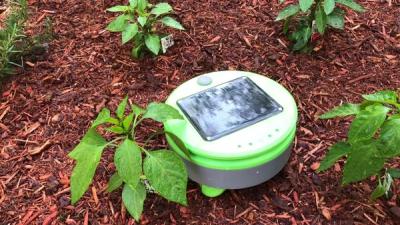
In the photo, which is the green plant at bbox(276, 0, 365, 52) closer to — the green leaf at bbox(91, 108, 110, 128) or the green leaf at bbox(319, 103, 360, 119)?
the green leaf at bbox(319, 103, 360, 119)

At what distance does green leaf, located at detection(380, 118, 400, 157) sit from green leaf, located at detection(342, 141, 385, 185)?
1.7 inches

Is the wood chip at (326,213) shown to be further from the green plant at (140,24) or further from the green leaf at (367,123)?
the green plant at (140,24)

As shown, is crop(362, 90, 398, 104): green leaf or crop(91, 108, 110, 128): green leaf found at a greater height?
crop(362, 90, 398, 104): green leaf

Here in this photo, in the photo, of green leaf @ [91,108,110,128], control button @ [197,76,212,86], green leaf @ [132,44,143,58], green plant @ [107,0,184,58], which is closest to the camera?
green leaf @ [91,108,110,128]

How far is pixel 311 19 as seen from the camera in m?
1.99

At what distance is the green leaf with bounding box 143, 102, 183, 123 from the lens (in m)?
1.32

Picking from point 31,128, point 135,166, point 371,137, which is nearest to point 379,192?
point 371,137

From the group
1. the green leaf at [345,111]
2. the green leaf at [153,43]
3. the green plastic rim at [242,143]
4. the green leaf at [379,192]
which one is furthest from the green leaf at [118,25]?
the green leaf at [379,192]

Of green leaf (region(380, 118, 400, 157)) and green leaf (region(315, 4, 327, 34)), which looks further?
green leaf (region(315, 4, 327, 34))

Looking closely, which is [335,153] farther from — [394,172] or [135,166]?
[135,166]

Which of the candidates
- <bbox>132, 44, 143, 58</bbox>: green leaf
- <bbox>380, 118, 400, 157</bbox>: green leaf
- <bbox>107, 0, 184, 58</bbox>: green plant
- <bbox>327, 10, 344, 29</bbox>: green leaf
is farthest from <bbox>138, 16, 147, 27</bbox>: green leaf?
<bbox>380, 118, 400, 157</bbox>: green leaf

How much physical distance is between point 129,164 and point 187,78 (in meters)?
0.81

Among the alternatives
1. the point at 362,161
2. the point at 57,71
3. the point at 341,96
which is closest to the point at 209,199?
the point at 362,161

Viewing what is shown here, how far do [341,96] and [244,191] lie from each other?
65cm
